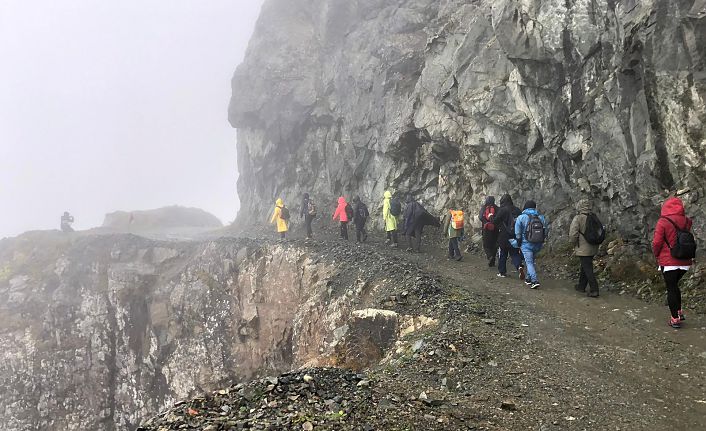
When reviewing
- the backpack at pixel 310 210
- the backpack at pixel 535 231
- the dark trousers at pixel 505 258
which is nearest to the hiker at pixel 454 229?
the dark trousers at pixel 505 258

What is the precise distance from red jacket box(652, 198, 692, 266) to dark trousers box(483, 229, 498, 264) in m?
6.90

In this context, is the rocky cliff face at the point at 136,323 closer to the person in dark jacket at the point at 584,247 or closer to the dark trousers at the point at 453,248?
the dark trousers at the point at 453,248

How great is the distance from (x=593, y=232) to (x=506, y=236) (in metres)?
3.20

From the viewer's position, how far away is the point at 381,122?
91.8 feet

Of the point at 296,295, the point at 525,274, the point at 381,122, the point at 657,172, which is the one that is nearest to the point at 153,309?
the point at 296,295

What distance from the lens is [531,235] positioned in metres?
13.4

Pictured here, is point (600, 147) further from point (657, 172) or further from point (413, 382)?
point (413, 382)

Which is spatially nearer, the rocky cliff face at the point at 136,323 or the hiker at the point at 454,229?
the hiker at the point at 454,229

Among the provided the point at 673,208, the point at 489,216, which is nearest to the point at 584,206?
the point at 673,208

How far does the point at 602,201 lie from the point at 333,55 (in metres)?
27.0

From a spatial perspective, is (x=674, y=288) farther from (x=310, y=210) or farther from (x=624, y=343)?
(x=310, y=210)

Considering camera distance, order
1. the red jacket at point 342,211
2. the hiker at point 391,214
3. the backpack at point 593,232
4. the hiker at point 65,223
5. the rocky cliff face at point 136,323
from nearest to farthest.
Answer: the backpack at point 593,232
the hiker at point 391,214
the rocky cliff face at point 136,323
the red jacket at point 342,211
the hiker at point 65,223

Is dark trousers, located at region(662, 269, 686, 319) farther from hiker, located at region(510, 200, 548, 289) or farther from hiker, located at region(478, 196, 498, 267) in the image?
hiker, located at region(478, 196, 498, 267)

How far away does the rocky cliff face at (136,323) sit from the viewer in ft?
75.1
